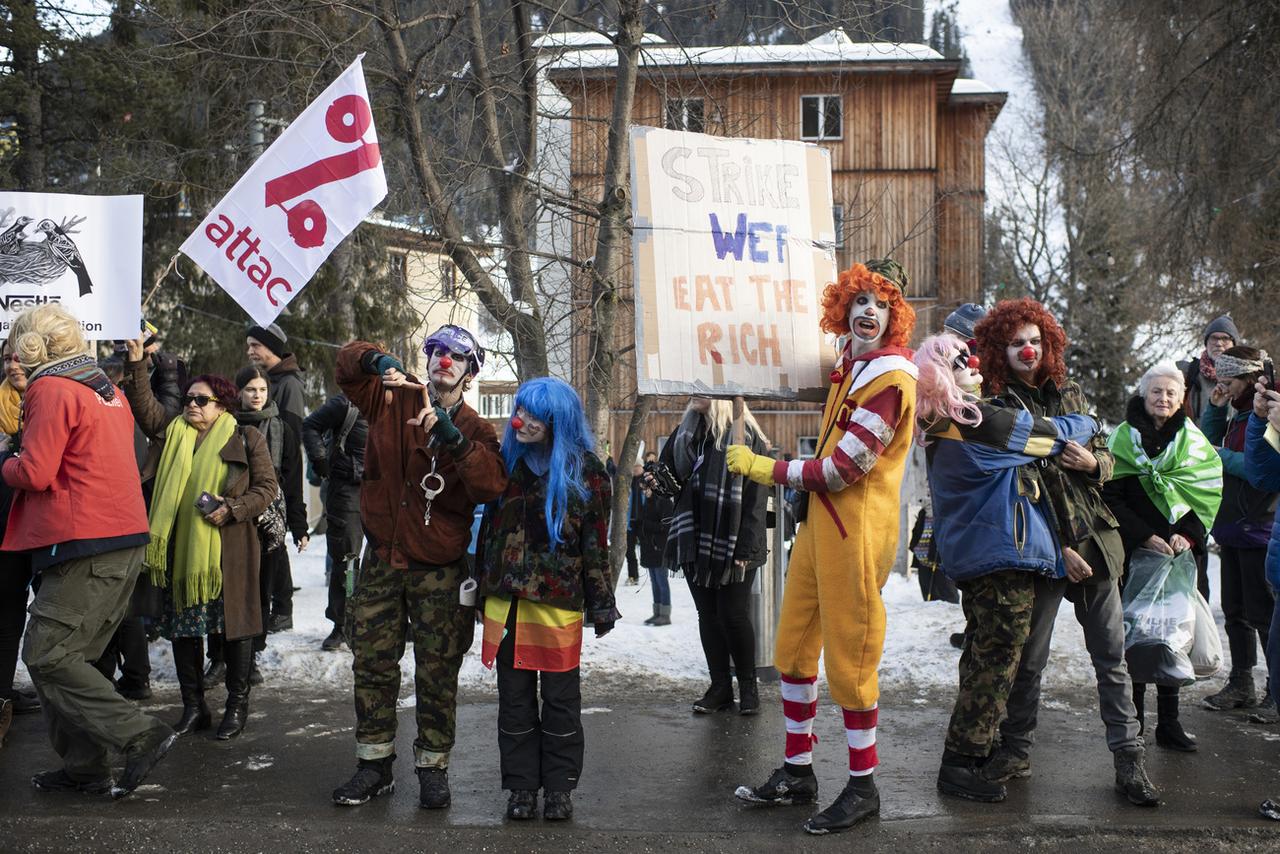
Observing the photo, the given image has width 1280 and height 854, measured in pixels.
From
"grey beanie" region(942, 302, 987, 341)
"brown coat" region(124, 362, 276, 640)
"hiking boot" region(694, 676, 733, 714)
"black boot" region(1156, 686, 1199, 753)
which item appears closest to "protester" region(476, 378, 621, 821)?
"brown coat" region(124, 362, 276, 640)

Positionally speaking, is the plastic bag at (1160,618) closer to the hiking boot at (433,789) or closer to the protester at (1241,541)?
the protester at (1241,541)

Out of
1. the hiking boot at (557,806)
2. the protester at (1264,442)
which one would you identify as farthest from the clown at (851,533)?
the protester at (1264,442)

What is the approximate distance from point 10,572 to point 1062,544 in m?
5.03

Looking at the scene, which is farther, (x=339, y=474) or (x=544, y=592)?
(x=339, y=474)

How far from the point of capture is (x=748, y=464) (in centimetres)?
477

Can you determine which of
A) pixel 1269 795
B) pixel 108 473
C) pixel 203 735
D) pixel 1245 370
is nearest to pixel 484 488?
pixel 108 473

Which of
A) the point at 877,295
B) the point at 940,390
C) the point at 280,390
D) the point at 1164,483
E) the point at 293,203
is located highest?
the point at 293,203

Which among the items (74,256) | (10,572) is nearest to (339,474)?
(74,256)

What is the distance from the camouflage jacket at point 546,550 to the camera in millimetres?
4871

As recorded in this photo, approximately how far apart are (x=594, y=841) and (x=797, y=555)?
138 cm

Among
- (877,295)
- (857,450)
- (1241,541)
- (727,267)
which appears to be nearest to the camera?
(857,450)

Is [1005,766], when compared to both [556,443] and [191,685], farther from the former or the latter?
[191,685]

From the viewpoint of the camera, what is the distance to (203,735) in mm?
6141

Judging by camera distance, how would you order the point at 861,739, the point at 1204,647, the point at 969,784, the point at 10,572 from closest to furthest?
the point at 861,739 → the point at 969,784 → the point at 1204,647 → the point at 10,572
